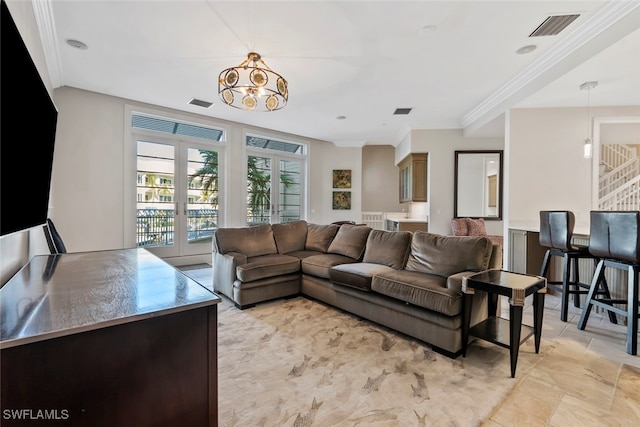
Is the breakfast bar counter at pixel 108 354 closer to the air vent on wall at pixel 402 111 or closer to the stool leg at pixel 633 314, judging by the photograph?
the stool leg at pixel 633 314

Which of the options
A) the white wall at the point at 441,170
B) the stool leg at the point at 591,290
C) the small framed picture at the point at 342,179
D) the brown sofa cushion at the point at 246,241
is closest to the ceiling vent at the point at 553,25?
the stool leg at the point at 591,290

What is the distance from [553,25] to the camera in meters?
2.67

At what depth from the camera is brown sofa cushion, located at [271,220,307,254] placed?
4.06 metres

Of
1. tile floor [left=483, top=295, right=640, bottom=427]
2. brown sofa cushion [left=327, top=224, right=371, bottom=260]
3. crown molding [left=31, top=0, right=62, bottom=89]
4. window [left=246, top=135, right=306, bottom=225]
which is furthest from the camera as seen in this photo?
window [left=246, top=135, right=306, bottom=225]

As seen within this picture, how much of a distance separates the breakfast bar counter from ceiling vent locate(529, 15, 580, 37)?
3608 mm

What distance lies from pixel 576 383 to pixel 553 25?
9.94 ft

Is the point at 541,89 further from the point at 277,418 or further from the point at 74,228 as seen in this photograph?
the point at 74,228

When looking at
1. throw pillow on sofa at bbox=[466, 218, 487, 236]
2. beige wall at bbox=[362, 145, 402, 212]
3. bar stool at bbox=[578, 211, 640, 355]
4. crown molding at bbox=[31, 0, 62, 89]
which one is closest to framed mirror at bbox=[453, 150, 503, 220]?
throw pillow on sofa at bbox=[466, 218, 487, 236]

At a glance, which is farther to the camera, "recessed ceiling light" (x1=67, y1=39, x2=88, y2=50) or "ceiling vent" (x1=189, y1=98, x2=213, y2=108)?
"ceiling vent" (x1=189, y1=98, x2=213, y2=108)

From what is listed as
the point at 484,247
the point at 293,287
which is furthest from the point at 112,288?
the point at 484,247

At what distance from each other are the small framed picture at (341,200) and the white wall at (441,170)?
2.23m

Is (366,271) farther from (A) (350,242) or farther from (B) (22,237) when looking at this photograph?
(B) (22,237)

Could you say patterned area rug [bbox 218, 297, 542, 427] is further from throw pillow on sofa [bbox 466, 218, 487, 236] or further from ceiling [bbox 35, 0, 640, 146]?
throw pillow on sofa [bbox 466, 218, 487, 236]

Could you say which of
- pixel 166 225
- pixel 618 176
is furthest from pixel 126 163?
pixel 618 176
